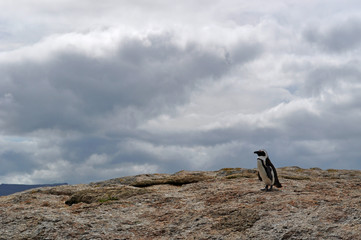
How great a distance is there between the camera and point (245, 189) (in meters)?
20.8

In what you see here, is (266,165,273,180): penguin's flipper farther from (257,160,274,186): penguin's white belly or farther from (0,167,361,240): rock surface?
(0,167,361,240): rock surface

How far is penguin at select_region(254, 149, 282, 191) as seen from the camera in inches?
820

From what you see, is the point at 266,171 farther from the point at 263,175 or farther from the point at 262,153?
the point at 262,153

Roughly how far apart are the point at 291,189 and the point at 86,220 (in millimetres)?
10695

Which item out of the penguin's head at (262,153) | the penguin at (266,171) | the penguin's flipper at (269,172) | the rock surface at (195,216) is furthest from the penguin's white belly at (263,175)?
the rock surface at (195,216)

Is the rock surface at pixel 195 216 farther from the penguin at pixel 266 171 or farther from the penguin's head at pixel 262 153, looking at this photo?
the penguin's head at pixel 262 153

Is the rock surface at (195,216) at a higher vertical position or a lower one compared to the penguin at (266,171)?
lower

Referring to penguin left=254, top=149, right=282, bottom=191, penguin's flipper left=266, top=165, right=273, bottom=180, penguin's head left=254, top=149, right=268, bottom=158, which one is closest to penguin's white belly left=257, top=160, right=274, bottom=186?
penguin left=254, top=149, right=282, bottom=191

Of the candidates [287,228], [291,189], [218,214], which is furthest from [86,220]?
[291,189]

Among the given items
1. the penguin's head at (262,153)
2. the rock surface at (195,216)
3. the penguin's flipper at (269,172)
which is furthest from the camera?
the penguin's head at (262,153)

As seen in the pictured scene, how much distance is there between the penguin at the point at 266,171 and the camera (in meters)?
20.8

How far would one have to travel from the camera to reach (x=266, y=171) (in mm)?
21281

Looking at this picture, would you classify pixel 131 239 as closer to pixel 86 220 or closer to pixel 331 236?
pixel 86 220

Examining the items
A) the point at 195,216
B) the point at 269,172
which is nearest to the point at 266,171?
the point at 269,172
